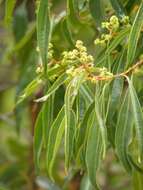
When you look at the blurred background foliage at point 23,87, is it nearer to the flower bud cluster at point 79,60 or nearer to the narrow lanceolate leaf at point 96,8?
the narrow lanceolate leaf at point 96,8

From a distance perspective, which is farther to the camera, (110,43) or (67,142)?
(110,43)

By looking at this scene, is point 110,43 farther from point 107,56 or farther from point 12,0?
point 12,0

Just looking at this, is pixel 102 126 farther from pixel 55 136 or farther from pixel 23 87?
pixel 23 87

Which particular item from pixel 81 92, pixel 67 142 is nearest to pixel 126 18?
pixel 81 92

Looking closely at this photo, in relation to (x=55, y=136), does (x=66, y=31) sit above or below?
above

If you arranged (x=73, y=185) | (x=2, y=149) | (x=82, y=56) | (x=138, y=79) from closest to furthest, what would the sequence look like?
(x=82, y=56), (x=138, y=79), (x=73, y=185), (x=2, y=149)

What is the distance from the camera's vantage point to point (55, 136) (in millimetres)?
1336

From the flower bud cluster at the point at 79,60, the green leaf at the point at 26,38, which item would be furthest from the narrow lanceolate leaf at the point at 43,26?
the green leaf at the point at 26,38

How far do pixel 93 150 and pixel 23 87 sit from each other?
2.43 ft

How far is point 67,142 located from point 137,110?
0.15 meters

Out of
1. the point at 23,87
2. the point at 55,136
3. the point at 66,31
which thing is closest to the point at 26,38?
the point at 23,87

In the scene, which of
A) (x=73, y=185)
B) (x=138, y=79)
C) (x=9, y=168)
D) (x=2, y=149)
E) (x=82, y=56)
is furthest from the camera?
(x=2, y=149)

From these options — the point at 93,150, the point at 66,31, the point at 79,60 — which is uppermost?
the point at 66,31

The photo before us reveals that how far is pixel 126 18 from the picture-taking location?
1.35 meters
